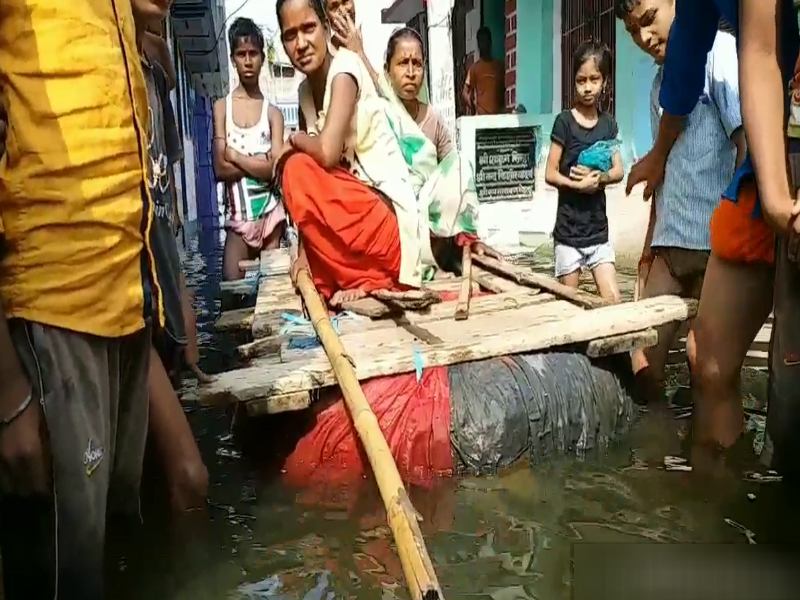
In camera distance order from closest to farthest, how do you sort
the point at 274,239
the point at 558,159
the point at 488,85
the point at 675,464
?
the point at 675,464, the point at 558,159, the point at 274,239, the point at 488,85

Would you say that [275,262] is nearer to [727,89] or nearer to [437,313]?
[437,313]

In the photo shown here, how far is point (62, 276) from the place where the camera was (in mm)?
1557

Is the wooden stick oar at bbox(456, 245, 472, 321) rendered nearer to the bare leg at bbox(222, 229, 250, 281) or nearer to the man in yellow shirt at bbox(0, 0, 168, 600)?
the bare leg at bbox(222, 229, 250, 281)

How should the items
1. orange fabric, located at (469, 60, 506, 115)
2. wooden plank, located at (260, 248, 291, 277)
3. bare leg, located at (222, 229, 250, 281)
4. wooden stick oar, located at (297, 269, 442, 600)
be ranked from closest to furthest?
wooden stick oar, located at (297, 269, 442, 600) → wooden plank, located at (260, 248, 291, 277) → bare leg, located at (222, 229, 250, 281) → orange fabric, located at (469, 60, 506, 115)

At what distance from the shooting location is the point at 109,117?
1.64 meters

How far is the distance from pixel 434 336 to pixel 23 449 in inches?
82.3

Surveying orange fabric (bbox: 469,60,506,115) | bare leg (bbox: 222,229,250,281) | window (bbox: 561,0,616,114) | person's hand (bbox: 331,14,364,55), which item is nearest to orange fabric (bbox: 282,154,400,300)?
person's hand (bbox: 331,14,364,55)

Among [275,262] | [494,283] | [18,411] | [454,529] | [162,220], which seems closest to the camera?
[18,411]

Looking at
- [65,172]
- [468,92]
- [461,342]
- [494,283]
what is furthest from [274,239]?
[468,92]

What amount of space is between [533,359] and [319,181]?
4.61 feet

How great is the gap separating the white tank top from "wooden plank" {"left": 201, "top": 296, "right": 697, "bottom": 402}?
2283 millimetres

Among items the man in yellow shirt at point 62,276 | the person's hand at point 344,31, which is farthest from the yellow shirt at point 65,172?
the person's hand at point 344,31

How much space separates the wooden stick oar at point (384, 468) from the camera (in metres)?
1.72

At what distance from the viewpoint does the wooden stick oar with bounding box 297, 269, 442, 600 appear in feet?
5.66
